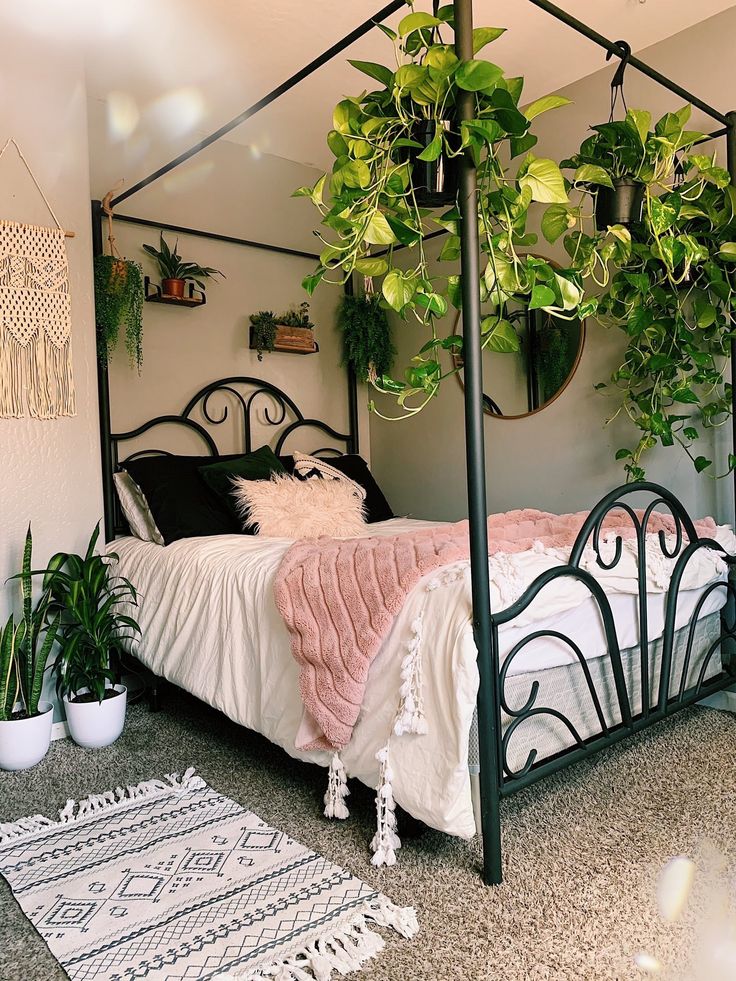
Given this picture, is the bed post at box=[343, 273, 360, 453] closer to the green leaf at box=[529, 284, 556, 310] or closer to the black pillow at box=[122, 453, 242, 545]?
the black pillow at box=[122, 453, 242, 545]

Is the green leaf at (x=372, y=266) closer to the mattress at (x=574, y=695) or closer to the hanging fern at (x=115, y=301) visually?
the mattress at (x=574, y=695)

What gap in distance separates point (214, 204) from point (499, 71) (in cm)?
→ 263

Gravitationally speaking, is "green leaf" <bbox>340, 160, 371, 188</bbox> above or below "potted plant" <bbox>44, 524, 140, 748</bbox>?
above

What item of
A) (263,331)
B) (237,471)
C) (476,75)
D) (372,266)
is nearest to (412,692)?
(372,266)

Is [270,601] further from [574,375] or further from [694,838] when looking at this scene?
[574,375]

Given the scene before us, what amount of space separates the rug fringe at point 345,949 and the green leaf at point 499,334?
1.29m

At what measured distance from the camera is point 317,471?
12.1ft

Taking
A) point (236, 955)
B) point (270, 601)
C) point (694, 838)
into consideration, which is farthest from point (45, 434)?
point (694, 838)

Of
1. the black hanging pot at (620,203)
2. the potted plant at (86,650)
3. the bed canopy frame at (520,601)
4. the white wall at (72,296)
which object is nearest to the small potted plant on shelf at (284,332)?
the white wall at (72,296)

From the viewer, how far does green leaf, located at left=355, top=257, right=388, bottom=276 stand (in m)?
1.78

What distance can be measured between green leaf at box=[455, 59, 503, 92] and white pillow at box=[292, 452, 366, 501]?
89.9 inches

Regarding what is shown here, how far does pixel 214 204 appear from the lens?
3826 millimetres

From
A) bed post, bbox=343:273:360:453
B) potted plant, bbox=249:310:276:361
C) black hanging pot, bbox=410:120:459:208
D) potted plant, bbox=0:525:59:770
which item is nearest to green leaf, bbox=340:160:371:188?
black hanging pot, bbox=410:120:459:208

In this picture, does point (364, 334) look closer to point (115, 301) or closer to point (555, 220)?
point (115, 301)
